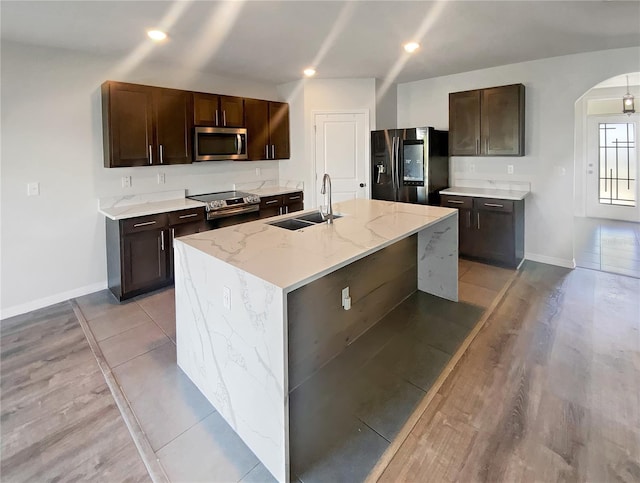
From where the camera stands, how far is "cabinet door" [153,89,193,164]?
13.0ft

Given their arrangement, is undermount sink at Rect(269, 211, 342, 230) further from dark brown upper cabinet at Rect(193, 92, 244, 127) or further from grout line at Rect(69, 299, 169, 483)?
dark brown upper cabinet at Rect(193, 92, 244, 127)

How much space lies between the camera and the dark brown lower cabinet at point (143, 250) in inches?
142

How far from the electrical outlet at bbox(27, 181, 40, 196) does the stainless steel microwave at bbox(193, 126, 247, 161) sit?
5.00 ft

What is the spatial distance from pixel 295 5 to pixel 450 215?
2.02 meters

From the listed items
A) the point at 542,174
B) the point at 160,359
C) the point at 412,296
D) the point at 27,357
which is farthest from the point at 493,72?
Answer: the point at 27,357

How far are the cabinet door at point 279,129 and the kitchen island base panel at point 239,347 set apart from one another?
3269 millimetres

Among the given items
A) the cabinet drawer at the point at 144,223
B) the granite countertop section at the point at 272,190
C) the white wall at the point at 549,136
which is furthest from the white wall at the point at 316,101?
the cabinet drawer at the point at 144,223

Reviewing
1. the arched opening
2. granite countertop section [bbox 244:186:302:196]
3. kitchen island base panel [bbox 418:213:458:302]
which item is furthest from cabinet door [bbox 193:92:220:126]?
the arched opening

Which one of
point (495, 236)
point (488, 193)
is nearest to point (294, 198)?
point (488, 193)

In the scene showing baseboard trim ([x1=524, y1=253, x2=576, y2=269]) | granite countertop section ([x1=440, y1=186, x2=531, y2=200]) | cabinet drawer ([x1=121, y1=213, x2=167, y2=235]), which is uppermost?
granite countertop section ([x1=440, y1=186, x2=531, y2=200])

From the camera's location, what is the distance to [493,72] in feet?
15.4

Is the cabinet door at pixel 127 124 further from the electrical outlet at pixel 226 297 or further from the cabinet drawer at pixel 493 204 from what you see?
the cabinet drawer at pixel 493 204

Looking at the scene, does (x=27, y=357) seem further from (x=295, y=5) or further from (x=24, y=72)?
(x=295, y=5)

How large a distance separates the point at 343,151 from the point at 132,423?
4.22 m
